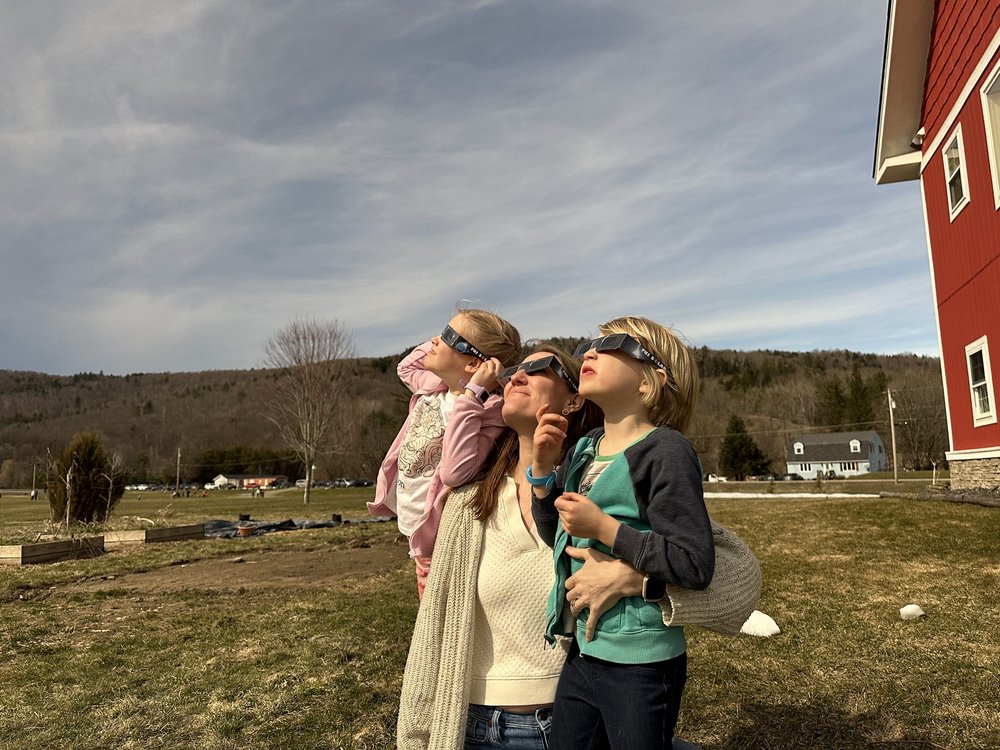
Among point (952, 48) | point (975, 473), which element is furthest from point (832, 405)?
point (952, 48)

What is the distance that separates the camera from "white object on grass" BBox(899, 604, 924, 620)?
5145 mm

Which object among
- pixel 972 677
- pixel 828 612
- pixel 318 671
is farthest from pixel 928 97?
pixel 318 671

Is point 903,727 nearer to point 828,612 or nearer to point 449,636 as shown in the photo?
point 828,612

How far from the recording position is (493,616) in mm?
1970

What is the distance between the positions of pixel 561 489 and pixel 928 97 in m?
15.0

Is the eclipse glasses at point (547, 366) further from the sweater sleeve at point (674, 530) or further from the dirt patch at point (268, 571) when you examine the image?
the dirt patch at point (268, 571)

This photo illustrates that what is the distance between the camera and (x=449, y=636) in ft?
6.29

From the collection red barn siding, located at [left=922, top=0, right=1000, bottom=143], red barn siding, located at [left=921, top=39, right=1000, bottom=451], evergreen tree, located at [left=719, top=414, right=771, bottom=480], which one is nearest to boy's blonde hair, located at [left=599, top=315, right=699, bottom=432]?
red barn siding, located at [left=921, top=39, right=1000, bottom=451]

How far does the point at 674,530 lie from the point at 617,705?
0.44 metres

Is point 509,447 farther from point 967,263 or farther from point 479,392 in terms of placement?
point 967,263

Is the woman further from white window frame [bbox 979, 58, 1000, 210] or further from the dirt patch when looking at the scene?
white window frame [bbox 979, 58, 1000, 210]

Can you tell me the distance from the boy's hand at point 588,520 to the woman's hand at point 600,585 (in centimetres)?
7

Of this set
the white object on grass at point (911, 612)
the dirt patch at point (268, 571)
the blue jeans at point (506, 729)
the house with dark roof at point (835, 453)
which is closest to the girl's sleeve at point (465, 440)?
the blue jeans at point (506, 729)

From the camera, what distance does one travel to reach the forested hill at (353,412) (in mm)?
66750
